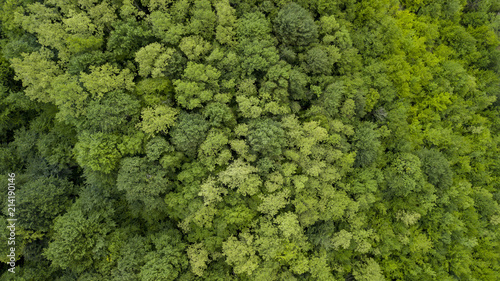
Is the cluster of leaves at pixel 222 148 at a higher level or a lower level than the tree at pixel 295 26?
lower

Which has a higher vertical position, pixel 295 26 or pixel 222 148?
pixel 295 26

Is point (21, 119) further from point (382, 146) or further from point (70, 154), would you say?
point (382, 146)

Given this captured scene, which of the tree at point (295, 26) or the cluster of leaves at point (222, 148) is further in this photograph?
the tree at point (295, 26)

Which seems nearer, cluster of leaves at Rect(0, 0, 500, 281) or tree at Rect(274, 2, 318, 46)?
cluster of leaves at Rect(0, 0, 500, 281)

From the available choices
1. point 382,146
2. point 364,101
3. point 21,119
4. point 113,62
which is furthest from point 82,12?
point 382,146

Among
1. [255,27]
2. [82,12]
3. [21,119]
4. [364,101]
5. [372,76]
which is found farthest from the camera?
[21,119]

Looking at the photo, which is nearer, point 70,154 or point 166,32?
point 166,32

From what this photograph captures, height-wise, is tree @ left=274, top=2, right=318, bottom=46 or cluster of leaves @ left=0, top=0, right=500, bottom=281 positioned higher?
tree @ left=274, top=2, right=318, bottom=46

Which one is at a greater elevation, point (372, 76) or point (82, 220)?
point (372, 76)
